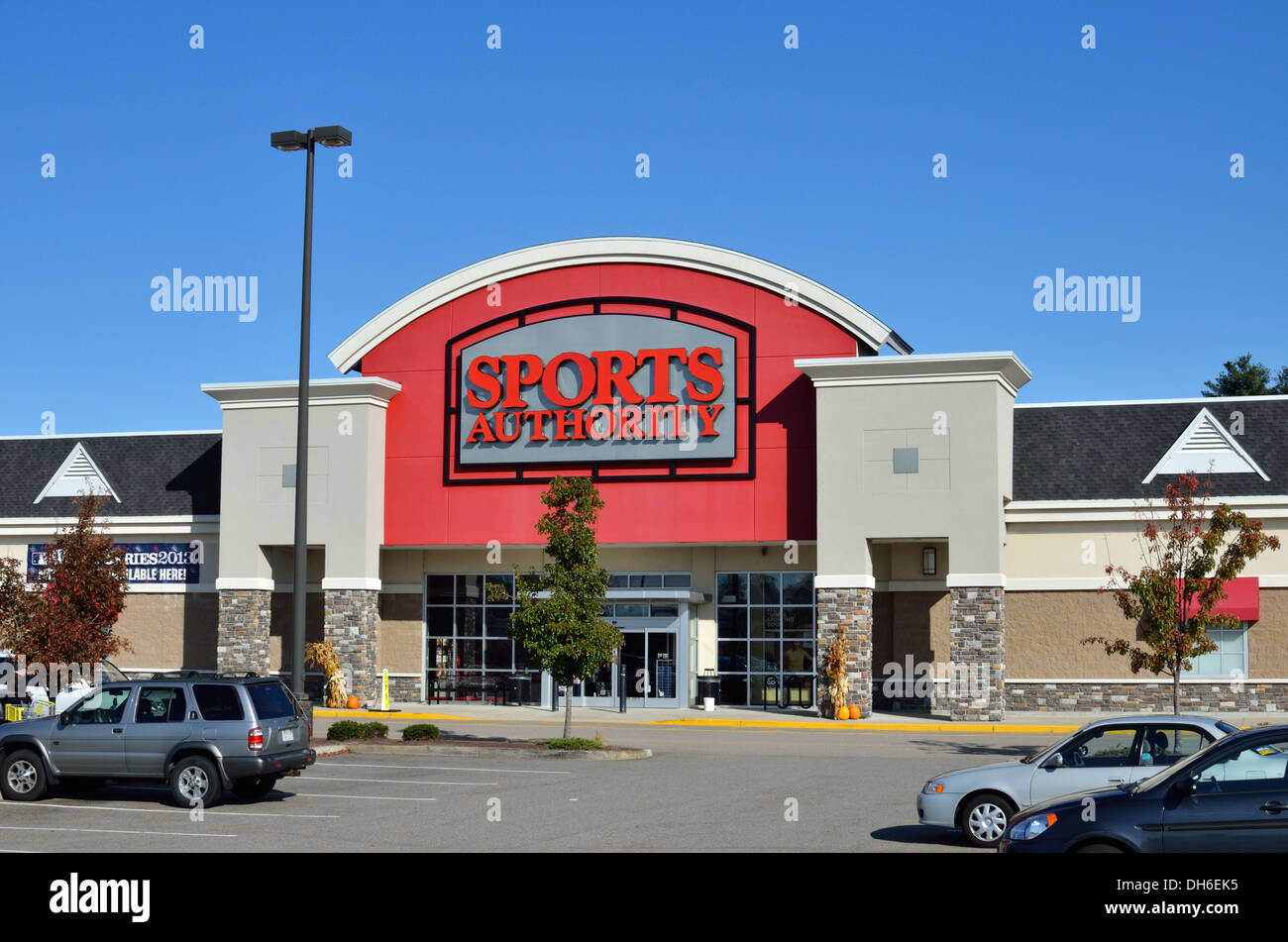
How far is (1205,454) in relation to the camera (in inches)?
1426

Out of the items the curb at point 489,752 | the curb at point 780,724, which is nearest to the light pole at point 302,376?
the curb at point 489,752

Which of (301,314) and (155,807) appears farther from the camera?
(301,314)

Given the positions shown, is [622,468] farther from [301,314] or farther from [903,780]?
[903,780]

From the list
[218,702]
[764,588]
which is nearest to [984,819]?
[218,702]

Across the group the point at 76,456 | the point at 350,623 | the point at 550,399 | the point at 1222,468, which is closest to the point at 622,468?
the point at 550,399

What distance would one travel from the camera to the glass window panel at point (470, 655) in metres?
40.0

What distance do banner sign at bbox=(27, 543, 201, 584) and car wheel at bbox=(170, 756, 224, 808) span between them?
25.5m

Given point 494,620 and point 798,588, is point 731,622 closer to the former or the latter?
point 798,588

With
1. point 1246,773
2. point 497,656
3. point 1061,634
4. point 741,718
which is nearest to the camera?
point 1246,773

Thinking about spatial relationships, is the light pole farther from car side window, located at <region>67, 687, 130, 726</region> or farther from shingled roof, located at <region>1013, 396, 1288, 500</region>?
shingled roof, located at <region>1013, 396, 1288, 500</region>

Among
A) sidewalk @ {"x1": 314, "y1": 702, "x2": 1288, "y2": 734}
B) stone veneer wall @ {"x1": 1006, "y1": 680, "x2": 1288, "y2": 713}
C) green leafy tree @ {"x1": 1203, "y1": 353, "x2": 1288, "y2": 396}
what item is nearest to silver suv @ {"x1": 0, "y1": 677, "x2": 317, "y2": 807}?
sidewalk @ {"x1": 314, "y1": 702, "x2": 1288, "y2": 734}

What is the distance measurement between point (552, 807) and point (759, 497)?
19703mm

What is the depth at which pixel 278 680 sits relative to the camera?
59.7ft

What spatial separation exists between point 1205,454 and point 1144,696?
6628 mm
